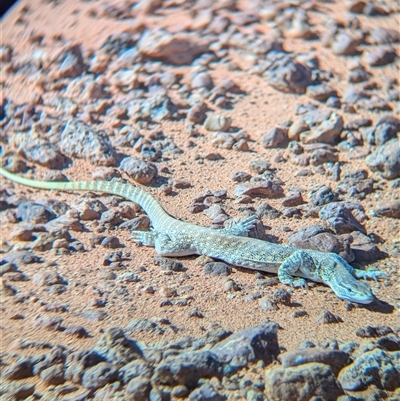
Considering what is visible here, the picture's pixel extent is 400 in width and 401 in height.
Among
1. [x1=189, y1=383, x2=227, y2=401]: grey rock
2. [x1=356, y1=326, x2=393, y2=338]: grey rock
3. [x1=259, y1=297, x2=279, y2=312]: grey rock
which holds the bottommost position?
[x1=259, y1=297, x2=279, y2=312]: grey rock

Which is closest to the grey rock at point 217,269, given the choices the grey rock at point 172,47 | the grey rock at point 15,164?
the grey rock at point 15,164

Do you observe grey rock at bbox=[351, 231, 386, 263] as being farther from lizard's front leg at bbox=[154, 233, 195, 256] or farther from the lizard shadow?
lizard's front leg at bbox=[154, 233, 195, 256]

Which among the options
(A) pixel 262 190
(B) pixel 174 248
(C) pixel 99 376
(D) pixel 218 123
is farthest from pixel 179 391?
(D) pixel 218 123

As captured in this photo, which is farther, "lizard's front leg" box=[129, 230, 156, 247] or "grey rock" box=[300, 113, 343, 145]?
"grey rock" box=[300, 113, 343, 145]

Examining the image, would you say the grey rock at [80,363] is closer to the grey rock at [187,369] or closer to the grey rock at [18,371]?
the grey rock at [18,371]

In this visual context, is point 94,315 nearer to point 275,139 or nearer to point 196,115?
point 275,139

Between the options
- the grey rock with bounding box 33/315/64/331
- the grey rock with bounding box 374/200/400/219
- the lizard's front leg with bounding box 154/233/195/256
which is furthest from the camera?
the grey rock with bounding box 374/200/400/219

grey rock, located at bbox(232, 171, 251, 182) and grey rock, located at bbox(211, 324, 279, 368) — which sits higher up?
grey rock, located at bbox(211, 324, 279, 368)

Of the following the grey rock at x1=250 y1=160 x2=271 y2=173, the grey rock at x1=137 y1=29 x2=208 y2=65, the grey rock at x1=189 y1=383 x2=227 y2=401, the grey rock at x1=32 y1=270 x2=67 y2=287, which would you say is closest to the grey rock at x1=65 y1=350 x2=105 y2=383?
the grey rock at x1=189 y1=383 x2=227 y2=401
